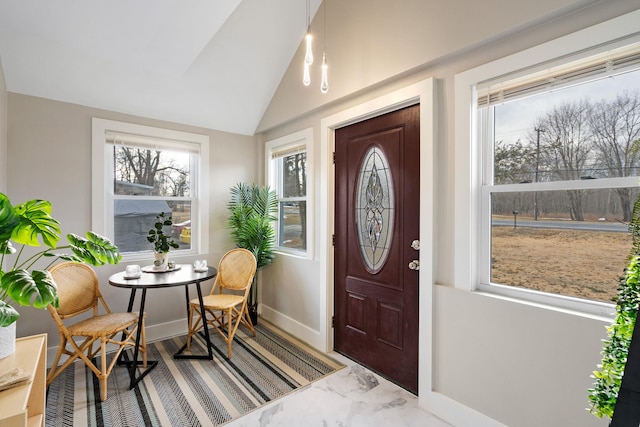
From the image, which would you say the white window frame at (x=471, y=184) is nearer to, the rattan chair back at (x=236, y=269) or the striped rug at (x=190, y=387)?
the striped rug at (x=190, y=387)

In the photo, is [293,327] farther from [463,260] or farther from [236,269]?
[463,260]

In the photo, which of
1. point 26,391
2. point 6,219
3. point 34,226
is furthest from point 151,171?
point 26,391

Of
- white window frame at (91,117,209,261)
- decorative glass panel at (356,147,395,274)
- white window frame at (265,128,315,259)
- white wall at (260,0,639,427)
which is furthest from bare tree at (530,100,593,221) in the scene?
white window frame at (91,117,209,261)

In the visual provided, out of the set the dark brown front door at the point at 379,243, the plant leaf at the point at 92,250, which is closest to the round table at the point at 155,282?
the plant leaf at the point at 92,250

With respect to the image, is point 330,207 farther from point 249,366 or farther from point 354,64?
point 249,366

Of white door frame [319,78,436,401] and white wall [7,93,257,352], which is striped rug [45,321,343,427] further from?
white door frame [319,78,436,401]

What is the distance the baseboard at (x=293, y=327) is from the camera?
9.89 ft

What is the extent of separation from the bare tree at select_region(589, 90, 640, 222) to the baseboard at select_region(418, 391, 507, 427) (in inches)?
53.1

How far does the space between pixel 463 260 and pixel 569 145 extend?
0.85 m

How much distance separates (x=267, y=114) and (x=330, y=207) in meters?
1.55

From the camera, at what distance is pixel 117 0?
7.27ft

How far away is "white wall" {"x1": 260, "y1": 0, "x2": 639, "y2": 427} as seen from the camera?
4.92 feet

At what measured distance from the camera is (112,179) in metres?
3.06

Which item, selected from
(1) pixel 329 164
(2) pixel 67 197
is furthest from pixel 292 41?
(2) pixel 67 197
